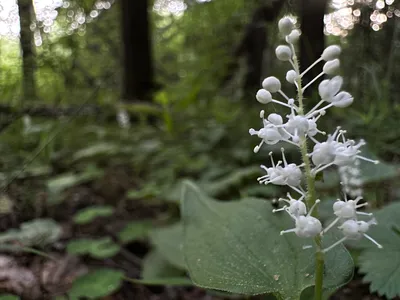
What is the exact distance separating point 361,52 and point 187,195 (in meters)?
1.32

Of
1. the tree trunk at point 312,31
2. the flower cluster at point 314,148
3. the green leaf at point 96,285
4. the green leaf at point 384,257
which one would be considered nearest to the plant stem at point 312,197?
the flower cluster at point 314,148

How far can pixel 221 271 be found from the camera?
83 centimetres

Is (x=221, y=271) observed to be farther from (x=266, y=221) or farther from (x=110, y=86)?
(x=110, y=86)

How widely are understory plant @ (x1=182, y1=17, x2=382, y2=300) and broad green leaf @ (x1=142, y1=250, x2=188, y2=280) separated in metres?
0.46

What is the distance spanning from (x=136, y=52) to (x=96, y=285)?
2.92m

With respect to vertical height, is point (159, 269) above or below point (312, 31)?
below

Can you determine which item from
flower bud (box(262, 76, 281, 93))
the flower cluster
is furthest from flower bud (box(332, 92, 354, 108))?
flower bud (box(262, 76, 281, 93))

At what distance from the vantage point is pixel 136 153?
261 centimetres

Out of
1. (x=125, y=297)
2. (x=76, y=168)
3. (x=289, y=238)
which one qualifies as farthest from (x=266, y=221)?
(x=76, y=168)

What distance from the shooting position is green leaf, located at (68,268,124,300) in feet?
3.95

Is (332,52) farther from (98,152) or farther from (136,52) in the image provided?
(136,52)

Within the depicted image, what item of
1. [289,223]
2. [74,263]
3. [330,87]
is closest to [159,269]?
[74,263]

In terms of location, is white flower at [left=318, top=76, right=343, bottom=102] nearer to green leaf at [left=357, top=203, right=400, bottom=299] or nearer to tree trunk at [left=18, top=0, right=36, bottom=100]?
green leaf at [left=357, top=203, right=400, bottom=299]

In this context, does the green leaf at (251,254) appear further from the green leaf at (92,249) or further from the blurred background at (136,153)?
the green leaf at (92,249)
